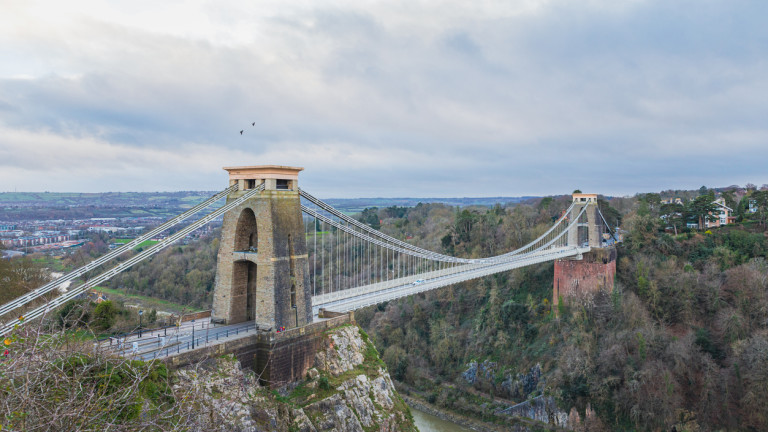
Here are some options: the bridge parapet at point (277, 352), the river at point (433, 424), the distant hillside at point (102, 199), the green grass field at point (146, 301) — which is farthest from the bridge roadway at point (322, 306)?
the distant hillside at point (102, 199)

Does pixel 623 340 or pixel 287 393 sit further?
pixel 623 340

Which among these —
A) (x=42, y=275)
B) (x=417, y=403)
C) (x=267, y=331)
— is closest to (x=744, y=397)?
(x=417, y=403)

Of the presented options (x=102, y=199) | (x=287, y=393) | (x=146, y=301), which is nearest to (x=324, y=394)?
Answer: (x=287, y=393)

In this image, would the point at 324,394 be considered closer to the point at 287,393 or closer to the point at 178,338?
the point at 287,393

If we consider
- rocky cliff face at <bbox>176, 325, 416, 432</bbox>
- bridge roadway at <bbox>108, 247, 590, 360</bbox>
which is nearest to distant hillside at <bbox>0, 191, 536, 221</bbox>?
bridge roadway at <bbox>108, 247, 590, 360</bbox>

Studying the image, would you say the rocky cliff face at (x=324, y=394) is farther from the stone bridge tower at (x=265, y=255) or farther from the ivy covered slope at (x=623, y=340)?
the ivy covered slope at (x=623, y=340)

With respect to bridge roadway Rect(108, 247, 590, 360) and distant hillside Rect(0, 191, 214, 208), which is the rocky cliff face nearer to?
bridge roadway Rect(108, 247, 590, 360)
